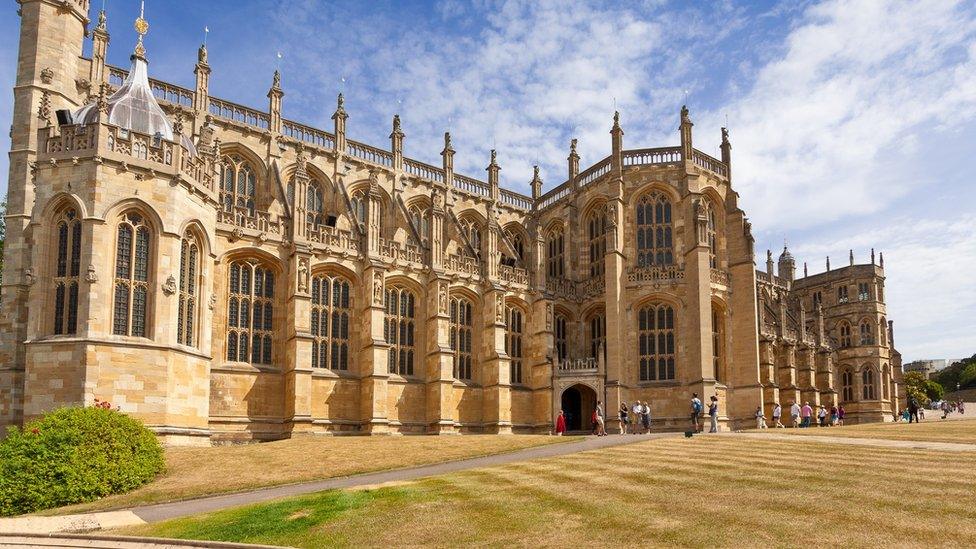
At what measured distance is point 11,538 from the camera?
1641cm

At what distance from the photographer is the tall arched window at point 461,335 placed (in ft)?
146

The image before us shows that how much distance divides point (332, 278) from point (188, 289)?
378 inches

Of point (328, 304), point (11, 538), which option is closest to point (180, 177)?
point (328, 304)

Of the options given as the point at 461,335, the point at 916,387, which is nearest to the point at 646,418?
the point at 461,335

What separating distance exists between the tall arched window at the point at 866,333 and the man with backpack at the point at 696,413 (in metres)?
34.2

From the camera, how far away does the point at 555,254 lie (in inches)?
2048

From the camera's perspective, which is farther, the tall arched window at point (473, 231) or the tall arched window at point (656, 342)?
the tall arched window at point (473, 231)

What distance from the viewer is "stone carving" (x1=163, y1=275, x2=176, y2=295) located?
2897cm

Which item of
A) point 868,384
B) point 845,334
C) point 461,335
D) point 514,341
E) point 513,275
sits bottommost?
point 868,384

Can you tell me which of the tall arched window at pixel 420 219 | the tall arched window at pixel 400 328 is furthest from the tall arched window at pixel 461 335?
the tall arched window at pixel 420 219

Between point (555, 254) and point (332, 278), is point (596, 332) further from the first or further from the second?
point (332, 278)

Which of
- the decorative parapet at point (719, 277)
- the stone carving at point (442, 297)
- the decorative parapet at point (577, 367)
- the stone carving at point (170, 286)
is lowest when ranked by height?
the decorative parapet at point (577, 367)

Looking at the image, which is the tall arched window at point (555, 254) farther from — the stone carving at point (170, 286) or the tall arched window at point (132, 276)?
the tall arched window at point (132, 276)

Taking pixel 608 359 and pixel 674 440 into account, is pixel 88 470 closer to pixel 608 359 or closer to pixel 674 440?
pixel 674 440
